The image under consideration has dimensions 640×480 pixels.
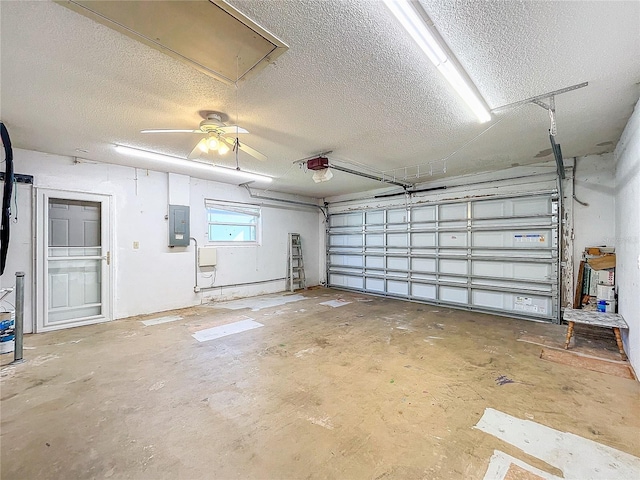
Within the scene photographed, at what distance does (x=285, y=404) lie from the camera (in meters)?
2.12

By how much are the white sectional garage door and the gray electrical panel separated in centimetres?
403

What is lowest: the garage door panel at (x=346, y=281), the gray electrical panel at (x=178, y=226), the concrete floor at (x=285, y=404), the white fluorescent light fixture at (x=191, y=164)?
the concrete floor at (x=285, y=404)

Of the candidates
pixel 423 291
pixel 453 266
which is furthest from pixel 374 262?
pixel 453 266

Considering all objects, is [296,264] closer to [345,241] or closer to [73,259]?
[345,241]

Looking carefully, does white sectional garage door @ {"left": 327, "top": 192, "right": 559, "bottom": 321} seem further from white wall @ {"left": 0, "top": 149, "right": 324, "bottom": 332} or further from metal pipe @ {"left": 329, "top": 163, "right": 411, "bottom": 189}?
white wall @ {"left": 0, "top": 149, "right": 324, "bottom": 332}

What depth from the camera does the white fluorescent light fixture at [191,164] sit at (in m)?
3.83

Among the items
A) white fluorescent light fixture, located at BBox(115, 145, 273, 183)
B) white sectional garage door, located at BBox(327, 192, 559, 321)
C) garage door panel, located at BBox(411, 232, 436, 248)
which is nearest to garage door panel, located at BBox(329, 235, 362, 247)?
white sectional garage door, located at BBox(327, 192, 559, 321)

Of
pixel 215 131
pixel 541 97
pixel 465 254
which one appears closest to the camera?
pixel 541 97

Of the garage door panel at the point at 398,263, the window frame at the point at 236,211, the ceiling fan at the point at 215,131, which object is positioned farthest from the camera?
the garage door panel at the point at 398,263

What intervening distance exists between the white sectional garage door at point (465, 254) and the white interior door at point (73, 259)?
17.4 feet

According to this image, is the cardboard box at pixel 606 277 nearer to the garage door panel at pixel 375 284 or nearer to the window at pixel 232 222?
the garage door panel at pixel 375 284

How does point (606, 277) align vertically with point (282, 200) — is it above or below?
below

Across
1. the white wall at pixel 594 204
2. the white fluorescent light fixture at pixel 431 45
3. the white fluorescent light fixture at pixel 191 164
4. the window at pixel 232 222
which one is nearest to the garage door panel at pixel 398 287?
the white wall at pixel 594 204

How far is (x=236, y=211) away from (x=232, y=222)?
273 millimetres
